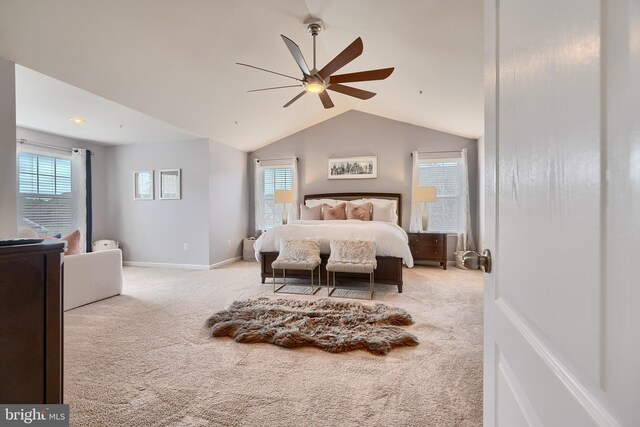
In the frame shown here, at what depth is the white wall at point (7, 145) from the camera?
2.66 m

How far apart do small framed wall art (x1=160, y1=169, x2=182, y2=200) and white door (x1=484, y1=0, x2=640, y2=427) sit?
5891 millimetres

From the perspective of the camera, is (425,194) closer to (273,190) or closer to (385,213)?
(385,213)

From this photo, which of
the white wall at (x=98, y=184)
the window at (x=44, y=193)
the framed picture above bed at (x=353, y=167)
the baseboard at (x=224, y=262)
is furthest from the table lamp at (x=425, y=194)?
the window at (x=44, y=193)

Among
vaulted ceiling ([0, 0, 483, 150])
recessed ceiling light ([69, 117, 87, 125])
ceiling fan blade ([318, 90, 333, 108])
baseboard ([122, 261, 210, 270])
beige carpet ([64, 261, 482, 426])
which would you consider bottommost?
beige carpet ([64, 261, 482, 426])

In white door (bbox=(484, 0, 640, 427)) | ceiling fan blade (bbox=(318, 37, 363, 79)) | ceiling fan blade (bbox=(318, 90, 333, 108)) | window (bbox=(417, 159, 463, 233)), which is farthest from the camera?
window (bbox=(417, 159, 463, 233))

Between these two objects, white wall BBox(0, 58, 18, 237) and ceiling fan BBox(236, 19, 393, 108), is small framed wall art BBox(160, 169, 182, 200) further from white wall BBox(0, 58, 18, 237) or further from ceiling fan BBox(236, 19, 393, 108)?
ceiling fan BBox(236, 19, 393, 108)

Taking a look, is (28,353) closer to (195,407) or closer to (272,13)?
(195,407)

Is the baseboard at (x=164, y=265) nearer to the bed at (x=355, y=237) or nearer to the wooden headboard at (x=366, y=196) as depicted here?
the bed at (x=355, y=237)

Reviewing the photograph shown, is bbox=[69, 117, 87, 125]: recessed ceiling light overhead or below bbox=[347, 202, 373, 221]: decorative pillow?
overhead

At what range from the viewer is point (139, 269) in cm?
564

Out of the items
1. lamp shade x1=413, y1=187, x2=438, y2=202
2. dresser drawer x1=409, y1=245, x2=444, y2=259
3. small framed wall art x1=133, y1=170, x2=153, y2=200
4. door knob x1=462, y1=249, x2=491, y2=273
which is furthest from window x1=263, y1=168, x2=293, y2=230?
door knob x1=462, y1=249, x2=491, y2=273

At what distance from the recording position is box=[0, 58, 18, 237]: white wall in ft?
8.71

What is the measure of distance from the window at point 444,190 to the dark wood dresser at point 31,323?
18.9 ft

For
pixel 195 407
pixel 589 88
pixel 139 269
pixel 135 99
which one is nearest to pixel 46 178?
pixel 139 269
